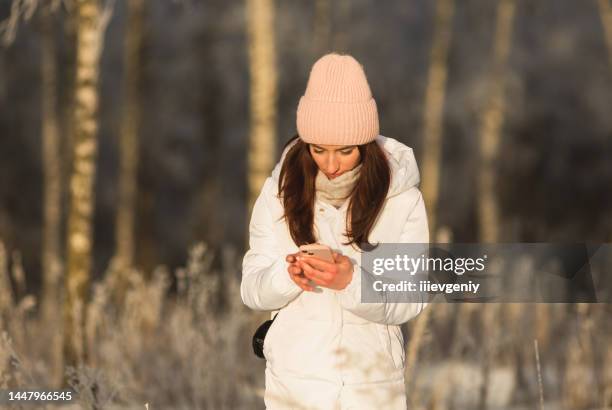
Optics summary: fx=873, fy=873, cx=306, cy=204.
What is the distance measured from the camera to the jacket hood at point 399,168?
9.11 ft

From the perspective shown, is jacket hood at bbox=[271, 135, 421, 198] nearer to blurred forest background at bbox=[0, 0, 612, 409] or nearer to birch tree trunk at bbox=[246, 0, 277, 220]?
birch tree trunk at bbox=[246, 0, 277, 220]

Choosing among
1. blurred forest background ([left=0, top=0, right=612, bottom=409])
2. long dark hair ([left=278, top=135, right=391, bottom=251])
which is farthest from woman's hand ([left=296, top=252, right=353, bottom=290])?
blurred forest background ([left=0, top=0, right=612, bottom=409])

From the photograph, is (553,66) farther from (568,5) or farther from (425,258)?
(425,258)

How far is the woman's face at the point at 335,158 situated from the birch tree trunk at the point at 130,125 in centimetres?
835

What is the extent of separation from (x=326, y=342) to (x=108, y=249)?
21.3 meters

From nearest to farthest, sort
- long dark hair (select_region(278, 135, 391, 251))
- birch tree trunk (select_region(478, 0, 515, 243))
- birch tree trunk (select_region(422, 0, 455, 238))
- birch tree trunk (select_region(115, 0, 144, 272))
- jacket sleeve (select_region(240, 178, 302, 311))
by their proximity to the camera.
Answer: jacket sleeve (select_region(240, 178, 302, 311))
long dark hair (select_region(278, 135, 391, 251))
birch tree trunk (select_region(115, 0, 144, 272))
birch tree trunk (select_region(422, 0, 455, 238))
birch tree trunk (select_region(478, 0, 515, 243))

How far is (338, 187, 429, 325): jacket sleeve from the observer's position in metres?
2.59

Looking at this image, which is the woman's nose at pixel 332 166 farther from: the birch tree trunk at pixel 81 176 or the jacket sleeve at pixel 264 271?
the birch tree trunk at pixel 81 176

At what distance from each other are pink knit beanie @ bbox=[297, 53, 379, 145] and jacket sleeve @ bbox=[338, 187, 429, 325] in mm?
298

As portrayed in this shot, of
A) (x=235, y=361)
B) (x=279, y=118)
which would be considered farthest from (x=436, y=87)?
(x=279, y=118)

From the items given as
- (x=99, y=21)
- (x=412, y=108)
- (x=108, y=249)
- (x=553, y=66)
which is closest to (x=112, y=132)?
(x=108, y=249)

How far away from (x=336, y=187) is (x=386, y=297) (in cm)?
38

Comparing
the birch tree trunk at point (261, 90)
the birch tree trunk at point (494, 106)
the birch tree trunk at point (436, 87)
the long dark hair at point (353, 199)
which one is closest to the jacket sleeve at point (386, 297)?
the long dark hair at point (353, 199)

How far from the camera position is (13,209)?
20.8 meters
